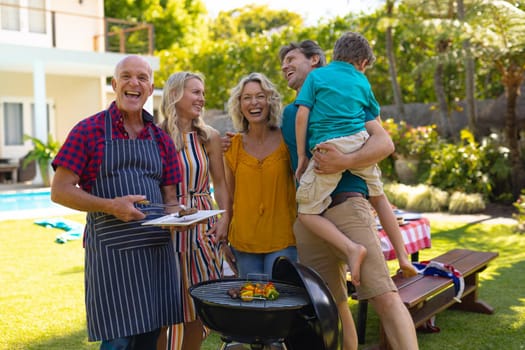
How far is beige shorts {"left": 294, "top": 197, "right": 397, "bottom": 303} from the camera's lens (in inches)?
128

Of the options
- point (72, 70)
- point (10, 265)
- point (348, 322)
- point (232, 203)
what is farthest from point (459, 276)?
point (72, 70)

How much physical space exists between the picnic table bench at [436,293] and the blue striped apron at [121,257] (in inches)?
71.4

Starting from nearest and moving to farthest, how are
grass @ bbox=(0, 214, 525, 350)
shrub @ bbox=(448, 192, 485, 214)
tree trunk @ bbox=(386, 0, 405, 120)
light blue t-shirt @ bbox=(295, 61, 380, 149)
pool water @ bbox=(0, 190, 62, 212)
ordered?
light blue t-shirt @ bbox=(295, 61, 380, 149), grass @ bbox=(0, 214, 525, 350), shrub @ bbox=(448, 192, 485, 214), pool water @ bbox=(0, 190, 62, 212), tree trunk @ bbox=(386, 0, 405, 120)

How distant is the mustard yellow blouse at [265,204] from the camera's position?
3682mm

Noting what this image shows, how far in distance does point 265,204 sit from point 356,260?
2.46 ft

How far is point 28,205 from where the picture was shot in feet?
44.2

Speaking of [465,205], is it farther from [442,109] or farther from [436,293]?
[436,293]

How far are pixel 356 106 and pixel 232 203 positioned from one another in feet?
3.26

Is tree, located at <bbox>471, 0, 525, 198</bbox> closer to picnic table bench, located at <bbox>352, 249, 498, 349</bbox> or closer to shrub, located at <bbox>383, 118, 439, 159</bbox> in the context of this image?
shrub, located at <bbox>383, 118, 439, 159</bbox>

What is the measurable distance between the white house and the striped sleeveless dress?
46.9 ft

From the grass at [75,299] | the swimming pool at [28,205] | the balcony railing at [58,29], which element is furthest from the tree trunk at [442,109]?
the swimming pool at [28,205]

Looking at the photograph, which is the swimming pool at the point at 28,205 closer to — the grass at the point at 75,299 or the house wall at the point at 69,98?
the grass at the point at 75,299

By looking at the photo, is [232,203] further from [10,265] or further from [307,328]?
[10,265]

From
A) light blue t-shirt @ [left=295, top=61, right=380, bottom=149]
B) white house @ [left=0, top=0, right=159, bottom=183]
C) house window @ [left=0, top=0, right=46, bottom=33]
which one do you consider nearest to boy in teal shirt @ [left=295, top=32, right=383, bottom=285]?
light blue t-shirt @ [left=295, top=61, right=380, bottom=149]
